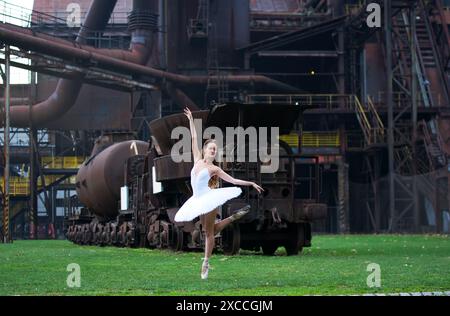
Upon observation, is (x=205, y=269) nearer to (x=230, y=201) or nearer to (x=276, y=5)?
(x=230, y=201)

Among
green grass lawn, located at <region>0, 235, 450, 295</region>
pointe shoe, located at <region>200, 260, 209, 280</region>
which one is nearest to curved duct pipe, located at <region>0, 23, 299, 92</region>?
green grass lawn, located at <region>0, 235, 450, 295</region>

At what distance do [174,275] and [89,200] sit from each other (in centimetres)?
1959

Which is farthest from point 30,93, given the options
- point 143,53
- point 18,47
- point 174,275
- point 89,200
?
point 174,275

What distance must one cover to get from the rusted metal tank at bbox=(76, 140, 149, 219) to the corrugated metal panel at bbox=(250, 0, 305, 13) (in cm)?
3157

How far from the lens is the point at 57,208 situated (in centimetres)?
6438

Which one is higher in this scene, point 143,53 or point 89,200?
point 143,53

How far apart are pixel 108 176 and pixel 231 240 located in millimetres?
11007

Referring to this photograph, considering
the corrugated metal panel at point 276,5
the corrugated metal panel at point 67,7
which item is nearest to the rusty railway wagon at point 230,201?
the corrugated metal panel at point 67,7

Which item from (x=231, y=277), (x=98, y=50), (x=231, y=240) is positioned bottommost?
(x=231, y=277)

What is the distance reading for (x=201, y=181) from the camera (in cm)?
1159

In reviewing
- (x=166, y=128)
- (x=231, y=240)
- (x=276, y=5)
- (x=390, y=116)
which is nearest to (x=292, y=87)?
(x=390, y=116)

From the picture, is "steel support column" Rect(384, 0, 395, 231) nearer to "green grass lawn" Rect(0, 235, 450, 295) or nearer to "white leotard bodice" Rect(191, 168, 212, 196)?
"green grass lawn" Rect(0, 235, 450, 295)

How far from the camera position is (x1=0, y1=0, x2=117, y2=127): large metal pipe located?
47.5 meters

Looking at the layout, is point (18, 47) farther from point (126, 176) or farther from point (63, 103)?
point (126, 176)
